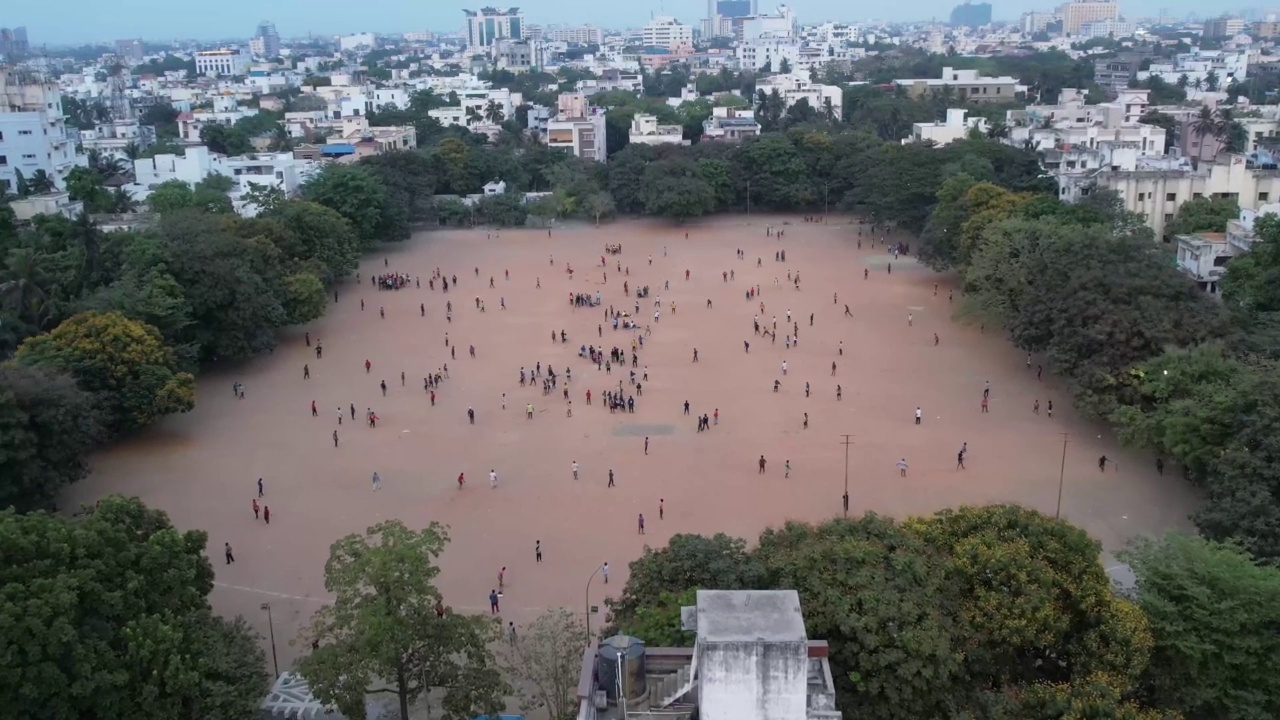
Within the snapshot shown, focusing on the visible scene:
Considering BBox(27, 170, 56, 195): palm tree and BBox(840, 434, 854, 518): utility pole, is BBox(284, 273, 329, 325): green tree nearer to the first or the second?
BBox(840, 434, 854, 518): utility pole

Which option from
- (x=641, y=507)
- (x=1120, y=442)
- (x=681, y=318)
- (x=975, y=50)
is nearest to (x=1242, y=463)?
(x=1120, y=442)

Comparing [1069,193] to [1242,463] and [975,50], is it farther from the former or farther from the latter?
[975,50]

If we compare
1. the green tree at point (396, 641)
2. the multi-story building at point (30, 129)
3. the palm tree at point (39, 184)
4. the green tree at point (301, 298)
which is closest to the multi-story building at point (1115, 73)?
the multi-story building at point (30, 129)

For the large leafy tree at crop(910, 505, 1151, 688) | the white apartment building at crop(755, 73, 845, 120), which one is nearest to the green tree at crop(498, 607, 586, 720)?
the large leafy tree at crop(910, 505, 1151, 688)

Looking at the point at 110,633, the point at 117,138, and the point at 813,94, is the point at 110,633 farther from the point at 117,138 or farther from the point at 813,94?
the point at 813,94

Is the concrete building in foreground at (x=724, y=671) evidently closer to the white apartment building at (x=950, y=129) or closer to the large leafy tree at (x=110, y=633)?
the large leafy tree at (x=110, y=633)

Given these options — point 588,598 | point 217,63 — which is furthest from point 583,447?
point 217,63
